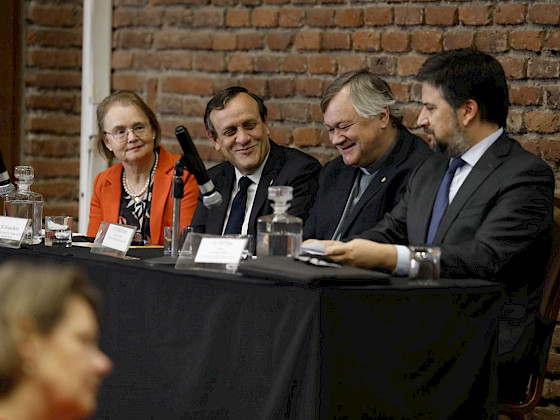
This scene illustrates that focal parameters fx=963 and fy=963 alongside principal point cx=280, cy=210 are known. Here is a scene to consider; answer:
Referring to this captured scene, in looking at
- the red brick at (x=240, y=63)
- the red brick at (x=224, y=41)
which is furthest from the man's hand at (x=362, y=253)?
the red brick at (x=224, y=41)

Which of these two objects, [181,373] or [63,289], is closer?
[63,289]

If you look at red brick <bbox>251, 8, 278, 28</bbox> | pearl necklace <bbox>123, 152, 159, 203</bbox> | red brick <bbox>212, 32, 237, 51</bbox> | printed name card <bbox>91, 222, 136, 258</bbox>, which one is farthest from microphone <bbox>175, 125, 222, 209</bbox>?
red brick <bbox>212, 32, 237, 51</bbox>

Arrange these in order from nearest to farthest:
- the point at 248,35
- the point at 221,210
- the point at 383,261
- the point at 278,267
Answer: the point at 278,267, the point at 383,261, the point at 221,210, the point at 248,35

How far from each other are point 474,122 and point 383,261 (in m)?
0.59

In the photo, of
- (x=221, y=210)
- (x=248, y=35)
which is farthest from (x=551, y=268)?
(x=248, y=35)

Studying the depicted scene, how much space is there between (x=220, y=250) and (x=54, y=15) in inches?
111

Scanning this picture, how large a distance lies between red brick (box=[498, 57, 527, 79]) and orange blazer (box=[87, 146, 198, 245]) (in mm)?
1241

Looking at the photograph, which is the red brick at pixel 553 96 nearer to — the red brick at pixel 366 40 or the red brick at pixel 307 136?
the red brick at pixel 366 40

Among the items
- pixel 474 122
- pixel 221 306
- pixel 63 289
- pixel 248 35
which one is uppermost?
pixel 248 35

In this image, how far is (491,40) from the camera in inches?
137

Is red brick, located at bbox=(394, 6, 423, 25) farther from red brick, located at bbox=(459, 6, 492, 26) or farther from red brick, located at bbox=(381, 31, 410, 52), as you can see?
red brick, located at bbox=(459, 6, 492, 26)

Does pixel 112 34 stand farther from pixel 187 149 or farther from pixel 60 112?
pixel 187 149

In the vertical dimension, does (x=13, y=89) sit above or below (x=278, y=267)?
above

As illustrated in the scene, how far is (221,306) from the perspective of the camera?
7.52 ft
